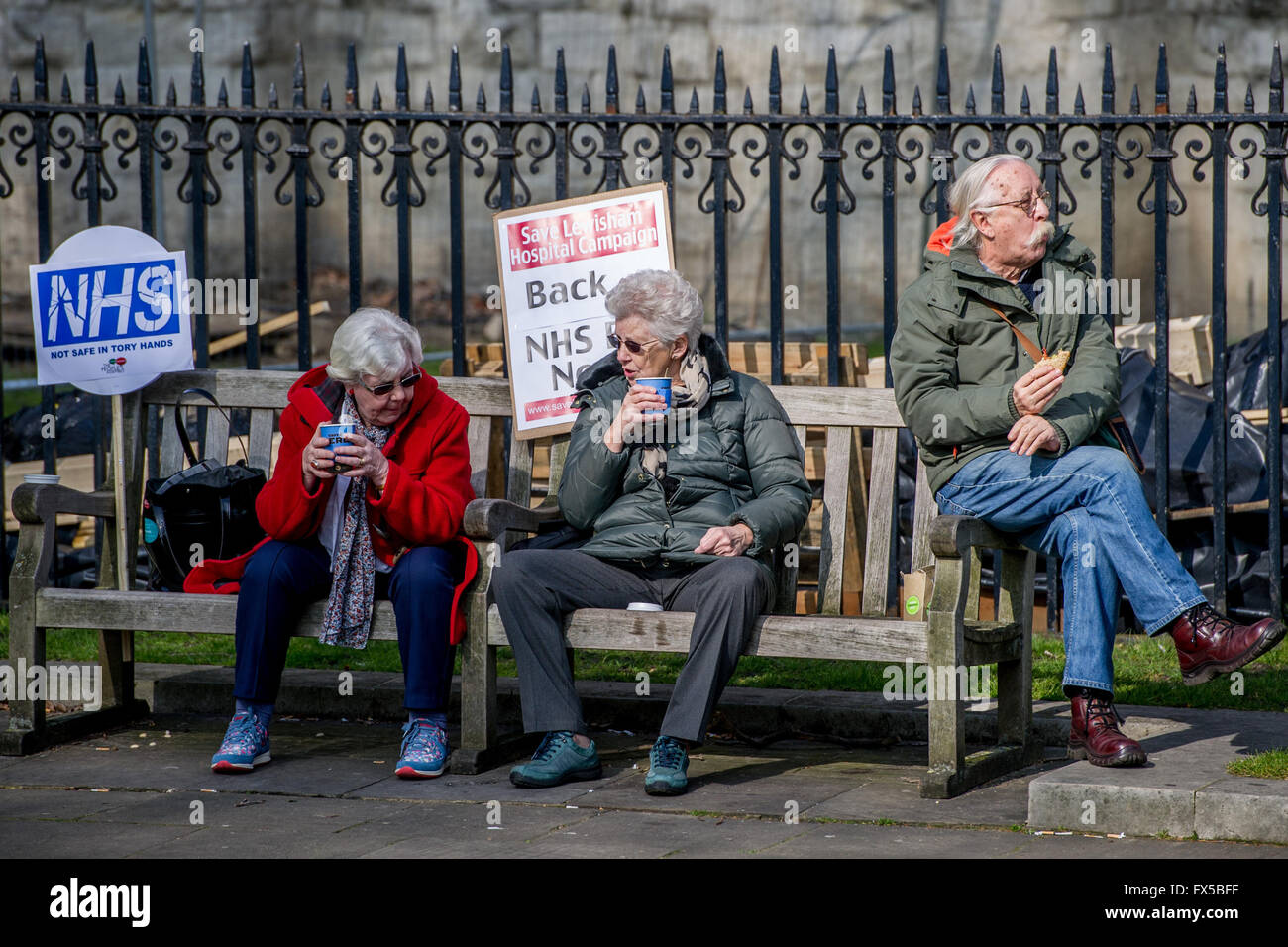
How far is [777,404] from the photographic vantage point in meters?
5.11

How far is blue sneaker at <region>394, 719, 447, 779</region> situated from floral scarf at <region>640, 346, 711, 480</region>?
3.29 feet

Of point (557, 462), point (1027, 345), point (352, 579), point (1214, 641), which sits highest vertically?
point (1027, 345)

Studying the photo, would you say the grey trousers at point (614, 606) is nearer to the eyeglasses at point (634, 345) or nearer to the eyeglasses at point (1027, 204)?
the eyeglasses at point (634, 345)

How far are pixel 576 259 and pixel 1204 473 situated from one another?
2988 millimetres

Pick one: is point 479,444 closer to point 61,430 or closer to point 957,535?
point 957,535

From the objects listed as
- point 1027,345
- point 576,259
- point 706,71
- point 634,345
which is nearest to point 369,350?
point 634,345

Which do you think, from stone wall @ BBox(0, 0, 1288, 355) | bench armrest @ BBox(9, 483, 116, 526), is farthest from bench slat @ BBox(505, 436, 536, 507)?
stone wall @ BBox(0, 0, 1288, 355)

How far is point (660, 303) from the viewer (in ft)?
16.3

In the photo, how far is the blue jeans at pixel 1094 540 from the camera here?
4438mm

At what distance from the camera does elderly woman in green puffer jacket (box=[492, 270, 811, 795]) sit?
460cm

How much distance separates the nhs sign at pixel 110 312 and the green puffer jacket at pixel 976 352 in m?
2.50

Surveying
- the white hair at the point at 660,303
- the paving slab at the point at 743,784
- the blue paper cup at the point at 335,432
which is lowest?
the paving slab at the point at 743,784

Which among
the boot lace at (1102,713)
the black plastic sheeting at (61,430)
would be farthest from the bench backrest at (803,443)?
the black plastic sheeting at (61,430)
